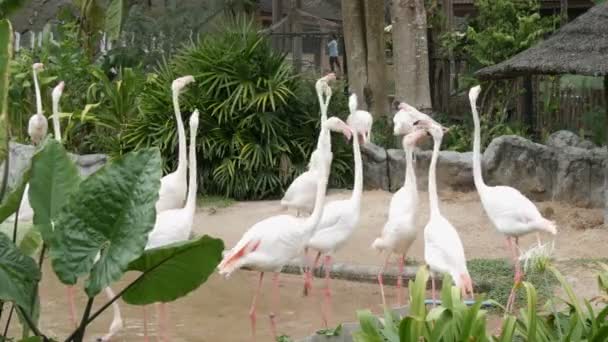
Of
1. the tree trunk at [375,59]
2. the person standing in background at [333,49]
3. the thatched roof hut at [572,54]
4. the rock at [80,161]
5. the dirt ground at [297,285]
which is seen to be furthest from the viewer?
the person standing in background at [333,49]

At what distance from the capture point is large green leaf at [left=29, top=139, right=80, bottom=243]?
12.8 ft

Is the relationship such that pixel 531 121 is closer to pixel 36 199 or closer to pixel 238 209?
pixel 238 209

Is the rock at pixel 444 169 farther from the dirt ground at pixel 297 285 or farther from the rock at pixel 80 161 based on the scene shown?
the rock at pixel 80 161

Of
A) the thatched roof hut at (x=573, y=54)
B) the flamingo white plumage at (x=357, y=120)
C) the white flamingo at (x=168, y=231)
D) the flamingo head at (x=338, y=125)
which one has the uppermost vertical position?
the thatched roof hut at (x=573, y=54)

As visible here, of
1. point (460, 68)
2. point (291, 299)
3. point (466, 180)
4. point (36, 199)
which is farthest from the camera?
point (460, 68)


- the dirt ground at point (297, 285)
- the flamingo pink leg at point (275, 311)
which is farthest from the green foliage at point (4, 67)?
the dirt ground at point (297, 285)

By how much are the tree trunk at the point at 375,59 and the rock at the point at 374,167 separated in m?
1.52

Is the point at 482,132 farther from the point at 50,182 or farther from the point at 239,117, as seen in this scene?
the point at 50,182

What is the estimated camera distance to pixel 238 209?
11883 millimetres

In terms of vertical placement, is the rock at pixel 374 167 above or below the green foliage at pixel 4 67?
below

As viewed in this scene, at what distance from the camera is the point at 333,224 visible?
7.82 m

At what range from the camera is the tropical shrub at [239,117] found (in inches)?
495

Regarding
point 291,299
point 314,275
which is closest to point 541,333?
point 291,299

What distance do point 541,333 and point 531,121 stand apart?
10135mm
